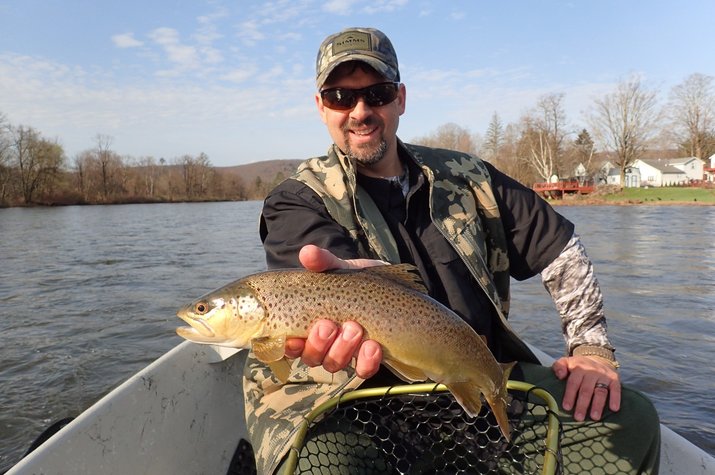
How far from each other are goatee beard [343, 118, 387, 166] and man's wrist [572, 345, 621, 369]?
169 cm

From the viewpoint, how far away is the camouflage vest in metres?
2.57

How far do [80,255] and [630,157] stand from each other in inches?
2448

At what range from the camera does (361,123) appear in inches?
133

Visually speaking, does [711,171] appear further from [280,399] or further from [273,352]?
[273,352]

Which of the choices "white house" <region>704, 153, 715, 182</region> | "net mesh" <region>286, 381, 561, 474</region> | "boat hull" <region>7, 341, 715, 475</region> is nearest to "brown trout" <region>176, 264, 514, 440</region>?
"net mesh" <region>286, 381, 561, 474</region>

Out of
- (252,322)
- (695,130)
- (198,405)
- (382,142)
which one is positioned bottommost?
(198,405)

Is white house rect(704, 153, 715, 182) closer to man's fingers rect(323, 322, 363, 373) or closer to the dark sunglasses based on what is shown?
the dark sunglasses

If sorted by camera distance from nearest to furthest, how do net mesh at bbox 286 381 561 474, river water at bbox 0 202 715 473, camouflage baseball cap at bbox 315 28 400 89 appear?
net mesh at bbox 286 381 561 474 < camouflage baseball cap at bbox 315 28 400 89 < river water at bbox 0 202 715 473

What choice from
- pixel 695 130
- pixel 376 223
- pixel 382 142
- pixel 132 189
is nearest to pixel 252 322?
pixel 376 223

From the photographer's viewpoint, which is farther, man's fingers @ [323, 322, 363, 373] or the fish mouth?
the fish mouth

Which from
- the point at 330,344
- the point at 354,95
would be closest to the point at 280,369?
the point at 330,344

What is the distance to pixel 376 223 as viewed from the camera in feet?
10.2

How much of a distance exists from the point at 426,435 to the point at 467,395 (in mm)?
579

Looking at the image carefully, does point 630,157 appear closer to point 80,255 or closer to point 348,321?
point 80,255
